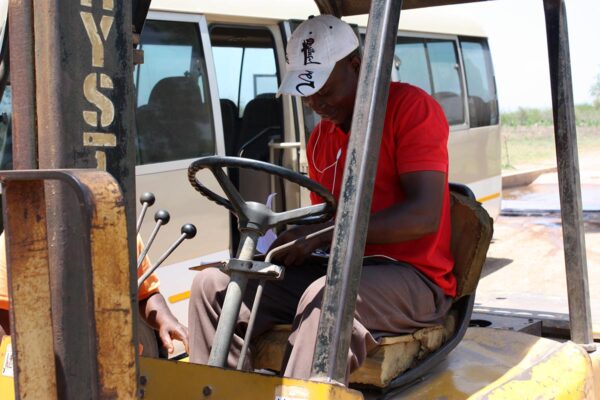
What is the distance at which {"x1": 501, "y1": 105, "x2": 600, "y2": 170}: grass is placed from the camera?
83.6 ft

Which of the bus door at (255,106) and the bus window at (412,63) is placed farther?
the bus window at (412,63)

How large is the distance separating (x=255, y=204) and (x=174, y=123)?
402 cm

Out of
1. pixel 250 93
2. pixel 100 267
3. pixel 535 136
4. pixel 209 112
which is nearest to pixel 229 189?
pixel 100 267

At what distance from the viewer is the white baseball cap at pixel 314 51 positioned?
2902 millimetres

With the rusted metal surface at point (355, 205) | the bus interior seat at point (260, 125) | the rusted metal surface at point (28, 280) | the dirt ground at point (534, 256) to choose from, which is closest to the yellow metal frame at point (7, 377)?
the rusted metal surface at point (28, 280)

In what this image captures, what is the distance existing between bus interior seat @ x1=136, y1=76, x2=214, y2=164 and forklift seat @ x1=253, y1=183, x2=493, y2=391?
341 cm

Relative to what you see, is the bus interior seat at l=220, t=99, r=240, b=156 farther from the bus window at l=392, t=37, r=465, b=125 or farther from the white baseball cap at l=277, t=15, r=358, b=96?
the white baseball cap at l=277, t=15, r=358, b=96

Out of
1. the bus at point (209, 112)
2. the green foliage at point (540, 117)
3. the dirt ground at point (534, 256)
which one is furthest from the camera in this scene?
the green foliage at point (540, 117)

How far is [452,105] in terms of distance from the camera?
10109 millimetres

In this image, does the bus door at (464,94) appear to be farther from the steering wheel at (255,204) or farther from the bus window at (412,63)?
the steering wheel at (255,204)

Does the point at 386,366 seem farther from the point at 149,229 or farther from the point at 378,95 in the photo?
the point at 149,229

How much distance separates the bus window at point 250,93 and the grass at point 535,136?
15.3 meters

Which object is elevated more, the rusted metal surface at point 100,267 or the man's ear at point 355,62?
the man's ear at point 355,62

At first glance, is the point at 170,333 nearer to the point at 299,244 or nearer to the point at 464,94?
the point at 299,244
